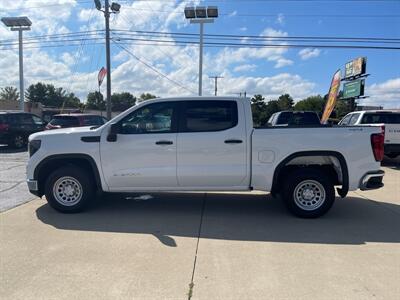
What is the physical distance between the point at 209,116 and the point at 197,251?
2440 millimetres

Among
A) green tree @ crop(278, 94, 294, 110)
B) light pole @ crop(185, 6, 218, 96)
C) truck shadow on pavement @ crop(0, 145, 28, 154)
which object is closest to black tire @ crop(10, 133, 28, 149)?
truck shadow on pavement @ crop(0, 145, 28, 154)

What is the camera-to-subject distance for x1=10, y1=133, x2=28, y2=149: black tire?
18344mm

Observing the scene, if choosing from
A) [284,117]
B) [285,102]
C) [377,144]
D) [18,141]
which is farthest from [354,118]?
[285,102]

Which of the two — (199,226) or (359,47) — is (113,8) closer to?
(359,47)

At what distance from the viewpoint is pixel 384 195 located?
8734 millimetres

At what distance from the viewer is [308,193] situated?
21.7 feet

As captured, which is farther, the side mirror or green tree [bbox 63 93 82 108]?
green tree [bbox 63 93 82 108]

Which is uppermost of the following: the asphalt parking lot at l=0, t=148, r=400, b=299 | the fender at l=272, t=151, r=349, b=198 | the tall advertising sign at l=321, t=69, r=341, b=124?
the tall advertising sign at l=321, t=69, r=341, b=124

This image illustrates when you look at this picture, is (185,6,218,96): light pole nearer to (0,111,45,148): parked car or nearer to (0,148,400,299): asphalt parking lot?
(0,111,45,148): parked car

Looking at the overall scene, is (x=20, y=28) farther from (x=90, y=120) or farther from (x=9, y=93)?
(x=9, y=93)

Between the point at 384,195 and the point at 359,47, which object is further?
the point at 359,47

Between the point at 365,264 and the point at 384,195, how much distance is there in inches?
182

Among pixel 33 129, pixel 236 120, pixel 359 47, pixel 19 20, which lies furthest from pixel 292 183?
pixel 19 20

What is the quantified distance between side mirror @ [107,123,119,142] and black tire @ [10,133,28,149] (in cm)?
1369
